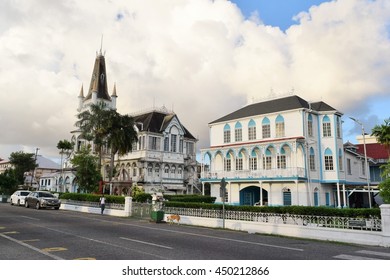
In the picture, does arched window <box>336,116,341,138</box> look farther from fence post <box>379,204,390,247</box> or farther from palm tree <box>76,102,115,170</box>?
palm tree <box>76,102,115,170</box>

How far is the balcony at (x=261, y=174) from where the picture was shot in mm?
32281

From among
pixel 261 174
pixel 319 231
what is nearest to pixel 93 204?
Answer: pixel 261 174

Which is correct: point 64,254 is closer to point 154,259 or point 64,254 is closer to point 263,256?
point 154,259

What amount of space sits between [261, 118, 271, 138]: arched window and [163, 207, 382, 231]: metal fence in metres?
16.2

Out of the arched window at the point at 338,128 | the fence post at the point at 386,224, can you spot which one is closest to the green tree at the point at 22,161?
the arched window at the point at 338,128

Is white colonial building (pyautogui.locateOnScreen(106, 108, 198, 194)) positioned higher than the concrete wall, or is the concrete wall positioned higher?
white colonial building (pyautogui.locateOnScreen(106, 108, 198, 194))

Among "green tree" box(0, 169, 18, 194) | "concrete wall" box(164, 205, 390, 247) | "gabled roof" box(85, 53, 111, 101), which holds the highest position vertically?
"gabled roof" box(85, 53, 111, 101)

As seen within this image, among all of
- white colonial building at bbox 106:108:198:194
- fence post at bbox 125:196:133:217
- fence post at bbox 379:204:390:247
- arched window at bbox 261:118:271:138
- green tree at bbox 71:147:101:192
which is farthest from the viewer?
white colonial building at bbox 106:108:198:194

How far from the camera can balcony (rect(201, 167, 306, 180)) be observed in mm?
32281

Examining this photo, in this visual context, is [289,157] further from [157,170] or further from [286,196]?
[157,170]

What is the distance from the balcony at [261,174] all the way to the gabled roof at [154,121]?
15983 millimetres

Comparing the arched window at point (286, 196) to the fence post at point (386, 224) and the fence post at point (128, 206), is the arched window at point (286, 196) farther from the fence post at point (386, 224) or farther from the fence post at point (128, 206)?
the fence post at point (386, 224)

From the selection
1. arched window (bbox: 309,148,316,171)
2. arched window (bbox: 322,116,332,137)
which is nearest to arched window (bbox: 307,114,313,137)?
arched window (bbox: 322,116,332,137)

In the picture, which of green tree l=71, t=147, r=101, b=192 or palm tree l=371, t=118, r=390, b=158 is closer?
palm tree l=371, t=118, r=390, b=158
